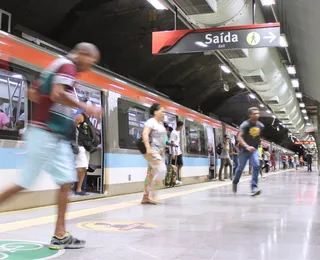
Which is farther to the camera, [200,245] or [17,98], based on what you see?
[17,98]

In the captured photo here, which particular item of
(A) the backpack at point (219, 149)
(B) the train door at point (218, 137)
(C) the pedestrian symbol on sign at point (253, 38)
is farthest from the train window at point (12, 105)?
(B) the train door at point (218, 137)

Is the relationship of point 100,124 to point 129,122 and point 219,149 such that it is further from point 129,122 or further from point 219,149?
point 219,149

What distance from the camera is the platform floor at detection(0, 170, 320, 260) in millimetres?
3355

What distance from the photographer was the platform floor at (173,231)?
336cm

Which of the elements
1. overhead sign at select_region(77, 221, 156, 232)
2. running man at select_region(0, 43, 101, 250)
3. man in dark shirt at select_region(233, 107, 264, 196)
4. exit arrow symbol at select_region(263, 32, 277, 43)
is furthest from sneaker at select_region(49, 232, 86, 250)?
exit arrow symbol at select_region(263, 32, 277, 43)

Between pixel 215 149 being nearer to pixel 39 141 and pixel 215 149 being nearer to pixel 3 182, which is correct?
pixel 3 182

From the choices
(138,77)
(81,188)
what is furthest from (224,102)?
(81,188)

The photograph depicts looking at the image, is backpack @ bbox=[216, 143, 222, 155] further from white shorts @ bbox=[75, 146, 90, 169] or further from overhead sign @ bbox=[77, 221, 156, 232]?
overhead sign @ bbox=[77, 221, 156, 232]

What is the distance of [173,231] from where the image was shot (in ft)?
14.3

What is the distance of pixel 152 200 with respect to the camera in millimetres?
6914

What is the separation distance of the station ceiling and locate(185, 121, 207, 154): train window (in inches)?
136

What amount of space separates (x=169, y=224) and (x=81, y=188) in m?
3.51

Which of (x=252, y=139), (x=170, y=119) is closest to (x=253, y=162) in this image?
(x=252, y=139)

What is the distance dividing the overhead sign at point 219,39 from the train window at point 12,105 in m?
4.33
